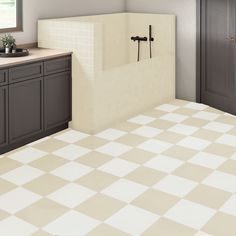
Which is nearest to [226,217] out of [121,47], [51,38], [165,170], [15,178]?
[165,170]

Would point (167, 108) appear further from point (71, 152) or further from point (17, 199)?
point (17, 199)

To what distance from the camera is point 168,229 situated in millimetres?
2451

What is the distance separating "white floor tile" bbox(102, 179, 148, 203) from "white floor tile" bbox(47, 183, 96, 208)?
132mm

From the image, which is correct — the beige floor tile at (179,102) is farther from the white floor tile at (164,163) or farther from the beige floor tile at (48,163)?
the beige floor tile at (48,163)

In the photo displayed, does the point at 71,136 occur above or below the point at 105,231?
above

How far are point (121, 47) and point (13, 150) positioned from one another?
2.47 meters

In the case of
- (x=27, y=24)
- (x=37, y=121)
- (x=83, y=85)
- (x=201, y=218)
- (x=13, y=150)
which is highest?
(x=27, y=24)

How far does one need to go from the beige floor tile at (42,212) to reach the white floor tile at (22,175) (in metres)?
0.39

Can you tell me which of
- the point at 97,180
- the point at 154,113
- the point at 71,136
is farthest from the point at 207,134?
the point at 97,180

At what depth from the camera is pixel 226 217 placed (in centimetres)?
258

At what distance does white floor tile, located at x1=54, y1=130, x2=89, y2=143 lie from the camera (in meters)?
4.02

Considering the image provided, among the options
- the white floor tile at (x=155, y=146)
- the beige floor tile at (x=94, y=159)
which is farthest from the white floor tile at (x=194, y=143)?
the beige floor tile at (x=94, y=159)

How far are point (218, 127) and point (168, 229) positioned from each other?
7.16ft

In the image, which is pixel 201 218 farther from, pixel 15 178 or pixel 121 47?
pixel 121 47
